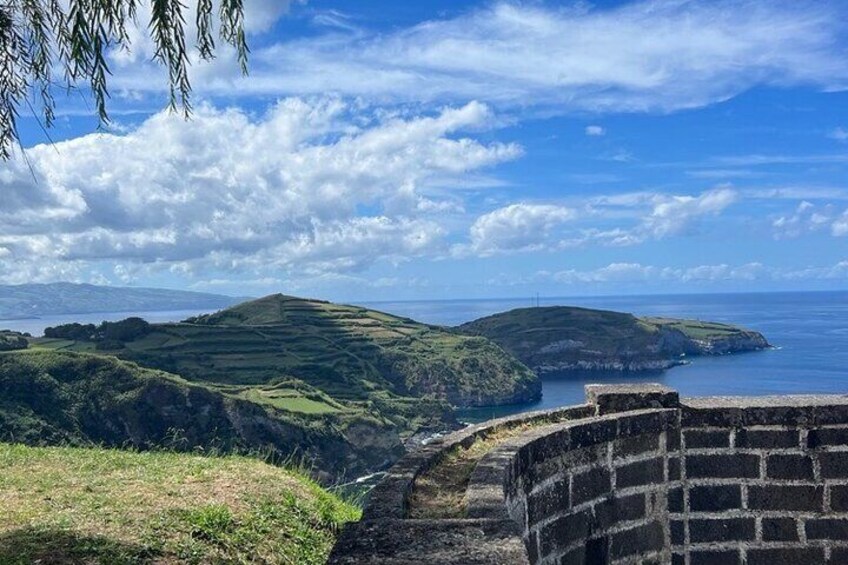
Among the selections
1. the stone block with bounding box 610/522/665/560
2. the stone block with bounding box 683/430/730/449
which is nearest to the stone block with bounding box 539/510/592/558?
the stone block with bounding box 610/522/665/560

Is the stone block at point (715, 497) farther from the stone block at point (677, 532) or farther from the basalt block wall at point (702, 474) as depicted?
the stone block at point (677, 532)

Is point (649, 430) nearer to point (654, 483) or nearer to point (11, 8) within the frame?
point (654, 483)

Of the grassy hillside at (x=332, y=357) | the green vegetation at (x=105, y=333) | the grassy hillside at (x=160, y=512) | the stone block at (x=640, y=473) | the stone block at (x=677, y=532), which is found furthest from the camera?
the green vegetation at (x=105, y=333)

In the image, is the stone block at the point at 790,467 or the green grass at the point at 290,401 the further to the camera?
the green grass at the point at 290,401

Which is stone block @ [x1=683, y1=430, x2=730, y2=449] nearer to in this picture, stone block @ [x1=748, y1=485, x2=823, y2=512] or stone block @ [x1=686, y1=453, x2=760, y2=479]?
stone block @ [x1=686, y1=453, x2=760, y2=479]

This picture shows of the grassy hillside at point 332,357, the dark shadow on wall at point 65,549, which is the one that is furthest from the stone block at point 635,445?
the grassy hillside at point 332,357

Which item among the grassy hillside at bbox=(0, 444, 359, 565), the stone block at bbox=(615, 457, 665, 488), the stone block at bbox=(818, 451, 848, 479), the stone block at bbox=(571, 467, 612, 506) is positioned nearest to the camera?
the stone block at bbox=(571, 467, 612, 506)

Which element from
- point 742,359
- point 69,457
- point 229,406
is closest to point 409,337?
point 742,359
